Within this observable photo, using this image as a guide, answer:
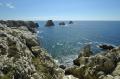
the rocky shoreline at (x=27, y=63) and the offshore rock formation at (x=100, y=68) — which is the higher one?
the rocky shoreline at (x=27, y=63)

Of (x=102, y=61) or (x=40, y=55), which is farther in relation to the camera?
(x=102, y=61)

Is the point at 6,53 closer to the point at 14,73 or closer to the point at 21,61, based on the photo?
the point at 21,61

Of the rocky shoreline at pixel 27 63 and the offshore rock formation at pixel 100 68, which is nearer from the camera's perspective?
the rocky shoreline at pixel 27 63

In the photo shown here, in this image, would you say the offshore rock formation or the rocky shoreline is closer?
the rocky shoreline

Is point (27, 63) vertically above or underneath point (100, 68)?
above

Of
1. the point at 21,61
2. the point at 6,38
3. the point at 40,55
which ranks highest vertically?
the point at 6,38

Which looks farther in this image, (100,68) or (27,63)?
(100,68)

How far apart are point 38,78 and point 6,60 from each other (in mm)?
3483

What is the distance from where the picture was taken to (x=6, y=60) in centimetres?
1667

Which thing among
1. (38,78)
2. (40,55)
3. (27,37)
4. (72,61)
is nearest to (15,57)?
(38,78)

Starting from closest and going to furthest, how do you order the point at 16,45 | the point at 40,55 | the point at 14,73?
the point at 14,73
the point at 16,45
the point at 40,55

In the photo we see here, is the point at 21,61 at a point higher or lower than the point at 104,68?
higher

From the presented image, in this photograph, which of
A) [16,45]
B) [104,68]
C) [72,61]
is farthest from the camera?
[72,61]

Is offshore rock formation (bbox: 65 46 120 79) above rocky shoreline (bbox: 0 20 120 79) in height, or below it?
below
